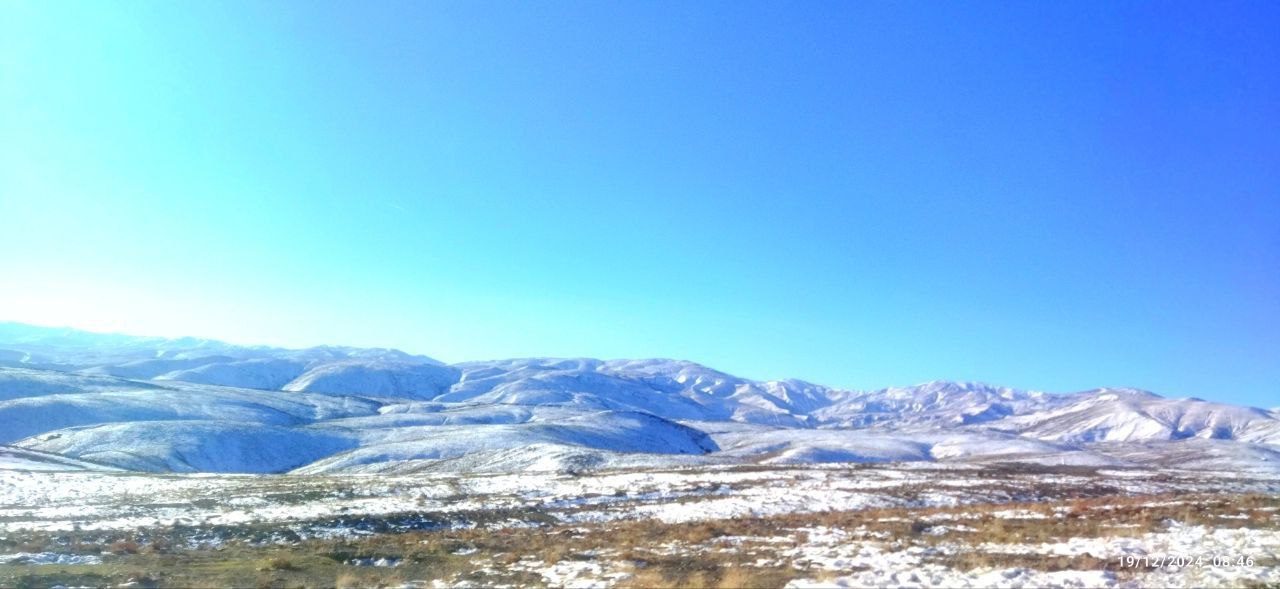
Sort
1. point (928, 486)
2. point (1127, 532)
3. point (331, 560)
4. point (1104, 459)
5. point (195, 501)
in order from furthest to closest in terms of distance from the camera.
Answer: point (1104, 459) → point (928, 486) → point (195, 501) → point (331, 560) → point (1127, 532)

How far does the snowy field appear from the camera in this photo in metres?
15.8

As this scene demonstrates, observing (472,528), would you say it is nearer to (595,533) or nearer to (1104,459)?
(595,533)

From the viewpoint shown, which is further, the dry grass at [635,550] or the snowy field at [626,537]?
the dry grass at [635,550]

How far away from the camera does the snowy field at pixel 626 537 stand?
15766 mm

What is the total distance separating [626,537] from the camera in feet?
79.6

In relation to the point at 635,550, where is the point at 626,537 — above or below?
below

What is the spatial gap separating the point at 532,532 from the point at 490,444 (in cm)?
7585

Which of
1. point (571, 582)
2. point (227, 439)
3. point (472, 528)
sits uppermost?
point (571, 582)

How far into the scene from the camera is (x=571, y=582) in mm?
17203

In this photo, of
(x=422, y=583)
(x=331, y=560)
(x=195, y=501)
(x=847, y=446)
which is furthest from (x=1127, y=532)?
(x=847, y=446)

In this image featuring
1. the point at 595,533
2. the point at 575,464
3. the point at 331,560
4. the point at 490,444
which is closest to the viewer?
the point at 331,560

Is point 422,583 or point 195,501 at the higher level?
point 422,583

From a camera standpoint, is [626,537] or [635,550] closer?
[635,550]

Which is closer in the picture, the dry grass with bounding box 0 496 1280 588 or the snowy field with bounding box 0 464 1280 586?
the snowy field with bounding box 0 464 1280 586
